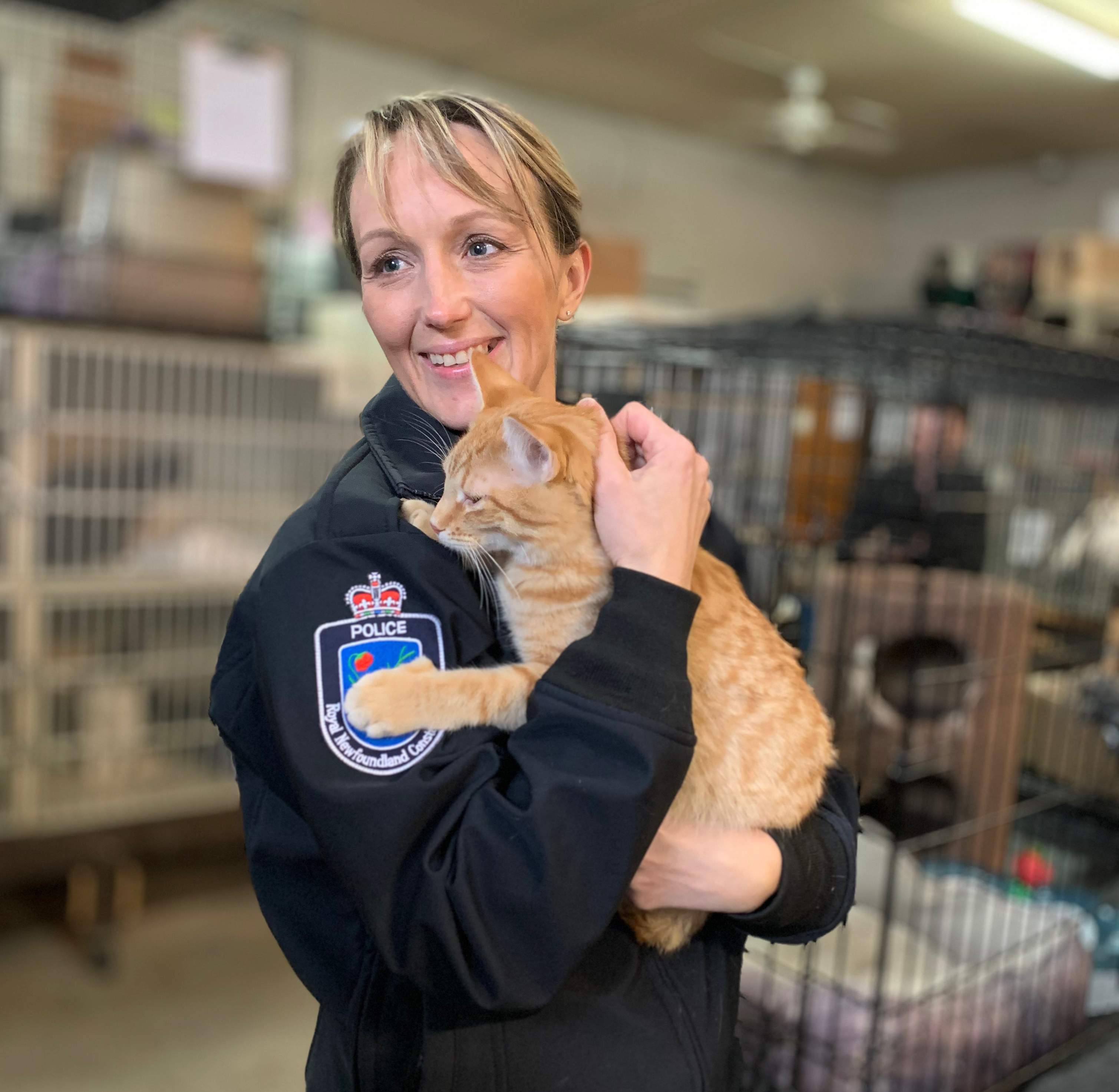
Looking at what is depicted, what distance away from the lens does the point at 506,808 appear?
26.1 inches

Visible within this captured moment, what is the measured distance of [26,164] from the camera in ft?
9.55

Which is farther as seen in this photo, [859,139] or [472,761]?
[859,139]

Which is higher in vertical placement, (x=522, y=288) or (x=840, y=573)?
(x=522, y=288)

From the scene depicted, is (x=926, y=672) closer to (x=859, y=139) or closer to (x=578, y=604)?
(x=578, y=604)

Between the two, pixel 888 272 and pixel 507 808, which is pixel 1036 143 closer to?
pixel 888 272

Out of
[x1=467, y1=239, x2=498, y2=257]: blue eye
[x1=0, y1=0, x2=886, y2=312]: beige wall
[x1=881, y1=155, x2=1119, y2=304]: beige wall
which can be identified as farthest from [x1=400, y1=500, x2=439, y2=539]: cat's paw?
[x1=881, y1=155, x2=1119, y2=304]: beige wall

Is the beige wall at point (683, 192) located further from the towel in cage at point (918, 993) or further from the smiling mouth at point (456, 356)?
the smiling mouth at point (456, 356)

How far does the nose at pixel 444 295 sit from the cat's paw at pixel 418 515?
0.16 m


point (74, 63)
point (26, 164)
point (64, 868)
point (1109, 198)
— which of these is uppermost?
point (1109, 198)

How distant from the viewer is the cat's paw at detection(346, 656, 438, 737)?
26.9 inches

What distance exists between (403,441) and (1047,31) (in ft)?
16.5

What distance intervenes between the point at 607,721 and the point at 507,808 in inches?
3.5

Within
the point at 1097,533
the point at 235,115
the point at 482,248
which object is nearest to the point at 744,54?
the point at 235,115

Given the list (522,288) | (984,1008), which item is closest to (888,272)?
(984,1008)
